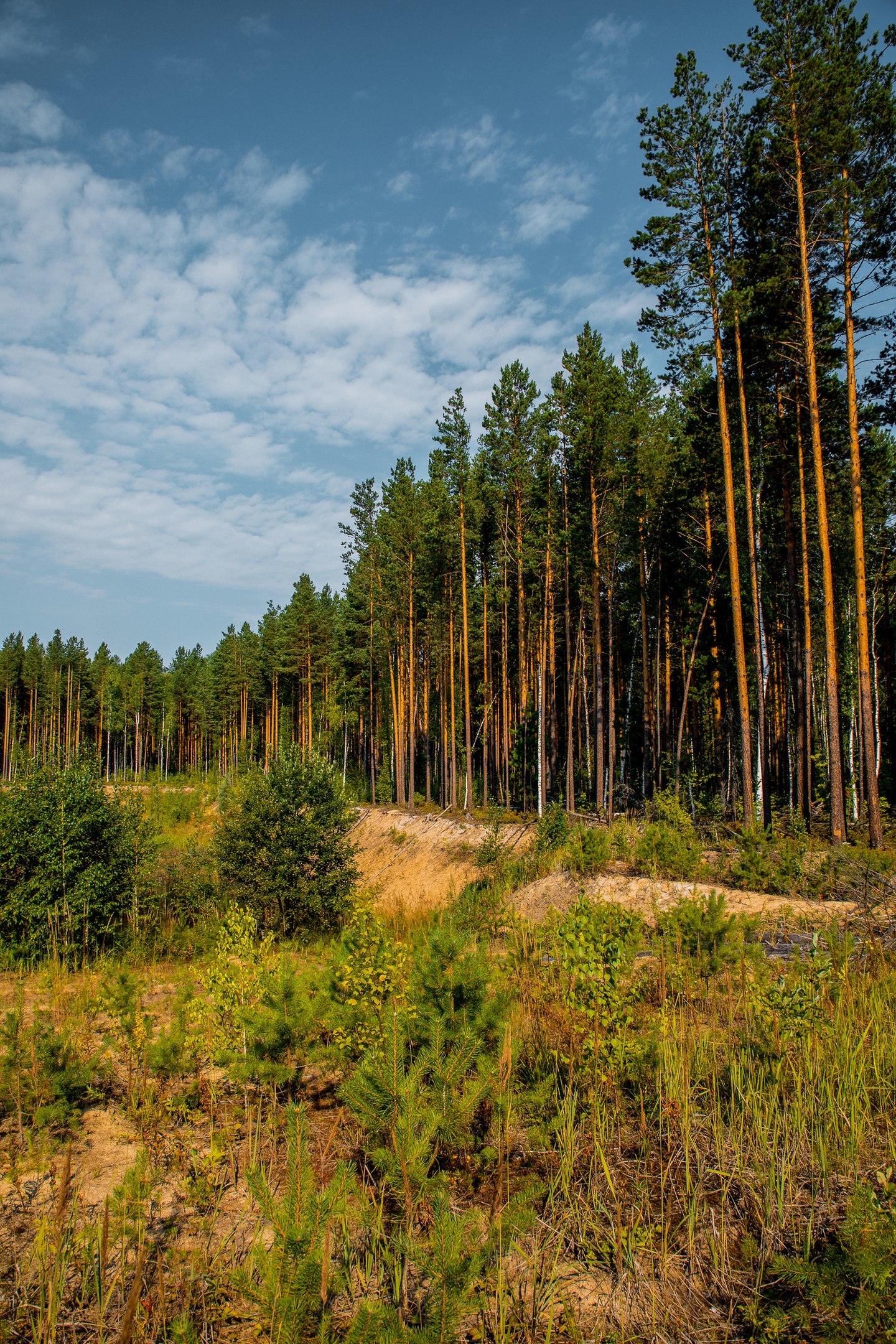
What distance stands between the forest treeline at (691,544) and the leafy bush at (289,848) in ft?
12.3

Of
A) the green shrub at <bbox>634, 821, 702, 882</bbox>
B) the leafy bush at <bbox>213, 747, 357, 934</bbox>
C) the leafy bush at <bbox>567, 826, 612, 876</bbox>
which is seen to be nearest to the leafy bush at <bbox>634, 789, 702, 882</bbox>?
the green shrub at <bbox>634, 821, 702, 882</bbox>

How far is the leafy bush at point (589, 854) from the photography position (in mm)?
11867

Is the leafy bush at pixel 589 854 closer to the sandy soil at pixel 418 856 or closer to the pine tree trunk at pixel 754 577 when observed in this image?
the sandy soil at pixel 418 856

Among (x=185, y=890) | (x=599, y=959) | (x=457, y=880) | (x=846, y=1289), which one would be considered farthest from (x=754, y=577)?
(x=846, y=1289)

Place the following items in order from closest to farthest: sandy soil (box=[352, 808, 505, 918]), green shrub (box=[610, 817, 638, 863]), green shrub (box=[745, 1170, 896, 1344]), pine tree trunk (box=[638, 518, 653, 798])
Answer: green shrub (box=[745, 1170, 896, 1344]) < green shrub (box=[610, 817, 638, 863]) < sandy soil (box=[352, 808, 505, 918]) < pine tree trunk (box=[638, 518, 653, 798])

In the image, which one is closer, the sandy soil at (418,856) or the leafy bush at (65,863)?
the leafy bush at (65,863)

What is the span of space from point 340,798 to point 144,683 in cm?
6560

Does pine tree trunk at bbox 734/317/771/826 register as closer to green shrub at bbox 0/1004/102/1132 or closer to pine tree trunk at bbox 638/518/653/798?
pine tree trunk at bbox 638/518/653/798

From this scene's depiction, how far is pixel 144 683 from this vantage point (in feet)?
233

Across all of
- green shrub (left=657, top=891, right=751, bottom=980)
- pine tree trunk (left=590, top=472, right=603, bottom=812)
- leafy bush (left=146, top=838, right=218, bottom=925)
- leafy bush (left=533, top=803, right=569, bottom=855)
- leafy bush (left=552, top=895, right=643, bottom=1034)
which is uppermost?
pine tree trunk (left=590, top=472, right=603, bottom=812)

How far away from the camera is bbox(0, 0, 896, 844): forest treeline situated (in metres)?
13.5

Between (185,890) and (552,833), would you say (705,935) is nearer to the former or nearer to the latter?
(552,833)

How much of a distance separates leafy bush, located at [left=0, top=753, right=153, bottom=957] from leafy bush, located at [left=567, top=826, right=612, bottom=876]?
7880 mm

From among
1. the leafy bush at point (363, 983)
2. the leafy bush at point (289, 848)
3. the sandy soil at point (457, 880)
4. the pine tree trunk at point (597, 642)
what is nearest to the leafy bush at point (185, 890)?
the leafy bush at point (289, 848)
